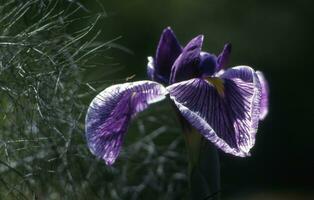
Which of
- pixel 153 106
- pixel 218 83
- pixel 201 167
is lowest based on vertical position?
pixel 153 106

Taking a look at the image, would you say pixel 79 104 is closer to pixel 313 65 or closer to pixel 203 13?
pixel 203 13

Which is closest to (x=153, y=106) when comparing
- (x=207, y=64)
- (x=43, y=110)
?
(x=43, y=110)

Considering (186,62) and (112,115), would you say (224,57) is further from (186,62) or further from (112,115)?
(112,115)

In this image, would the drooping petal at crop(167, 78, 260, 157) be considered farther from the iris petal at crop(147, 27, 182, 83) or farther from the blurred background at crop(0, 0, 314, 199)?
the blurred background at crop(0, 0, 314, 199)

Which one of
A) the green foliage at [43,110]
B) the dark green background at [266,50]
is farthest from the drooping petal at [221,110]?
the dark green background at [266,50]

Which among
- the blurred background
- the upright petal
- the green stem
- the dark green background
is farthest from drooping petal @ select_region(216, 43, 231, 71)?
the dark green background

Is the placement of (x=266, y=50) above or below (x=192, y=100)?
below

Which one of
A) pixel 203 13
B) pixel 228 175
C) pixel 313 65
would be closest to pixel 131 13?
pixel 203 13
